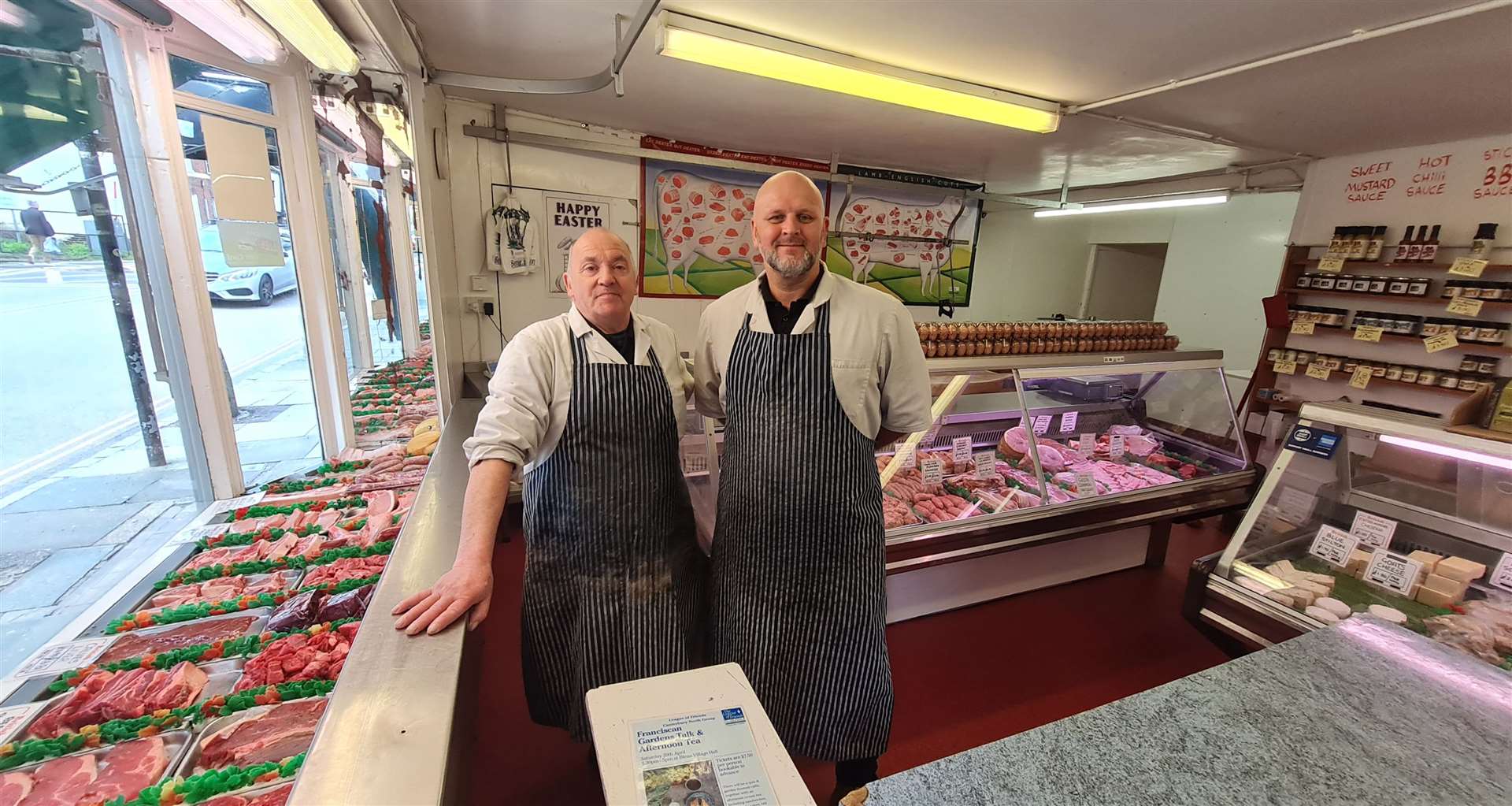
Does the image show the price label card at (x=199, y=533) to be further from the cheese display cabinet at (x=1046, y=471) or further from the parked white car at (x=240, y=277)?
the cheese display cabinet at (x=1046, y=471)

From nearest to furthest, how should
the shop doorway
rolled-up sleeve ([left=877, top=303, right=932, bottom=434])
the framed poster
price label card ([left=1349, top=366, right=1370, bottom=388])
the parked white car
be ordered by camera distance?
rolled-up sleeve ([left=877, top=303, right=932, bottom=434]), the parked white car, price label card ([left=1349, top=366, right=1370, bottom=388]), the framed poster, the shop doorway

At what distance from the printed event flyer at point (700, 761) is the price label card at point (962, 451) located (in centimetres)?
307

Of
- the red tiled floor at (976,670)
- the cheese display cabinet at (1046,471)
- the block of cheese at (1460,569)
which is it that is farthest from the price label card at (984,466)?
the block of cheese at (1460,569)

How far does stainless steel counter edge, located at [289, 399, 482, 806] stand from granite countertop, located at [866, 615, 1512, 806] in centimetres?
76

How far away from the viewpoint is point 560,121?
4.66m

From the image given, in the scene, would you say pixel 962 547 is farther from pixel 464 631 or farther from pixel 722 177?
pixel 722 177

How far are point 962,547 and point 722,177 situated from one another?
417 cm

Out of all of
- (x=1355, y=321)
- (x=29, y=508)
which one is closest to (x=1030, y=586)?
(x=1355, y=321)

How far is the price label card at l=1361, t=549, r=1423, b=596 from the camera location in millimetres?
2260

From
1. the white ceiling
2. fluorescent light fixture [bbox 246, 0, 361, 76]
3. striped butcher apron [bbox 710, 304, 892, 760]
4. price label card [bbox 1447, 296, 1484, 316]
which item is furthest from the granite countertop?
price label card [bbox 1447, 296, 1484, 316]

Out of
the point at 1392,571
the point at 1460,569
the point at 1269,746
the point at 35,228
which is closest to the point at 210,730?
the point at 35,228

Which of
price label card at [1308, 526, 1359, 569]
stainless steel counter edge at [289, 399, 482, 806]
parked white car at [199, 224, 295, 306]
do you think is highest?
parked white car at [199, 224, 295, 306]

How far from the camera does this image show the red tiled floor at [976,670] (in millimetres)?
2475

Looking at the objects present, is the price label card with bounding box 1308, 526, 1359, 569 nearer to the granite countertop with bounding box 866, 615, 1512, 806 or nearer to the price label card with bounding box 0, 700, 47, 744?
the granite countertop with bounding box 866, 615, 1512, 806
